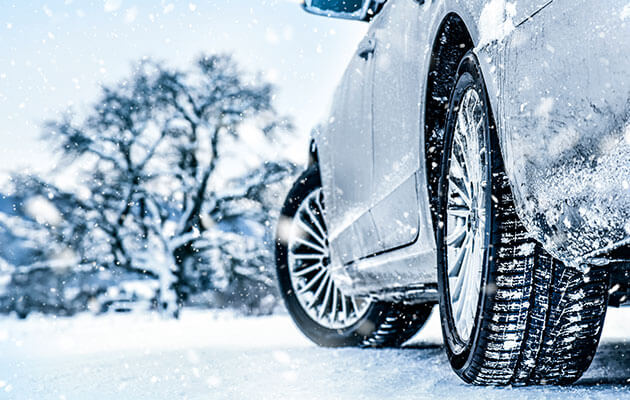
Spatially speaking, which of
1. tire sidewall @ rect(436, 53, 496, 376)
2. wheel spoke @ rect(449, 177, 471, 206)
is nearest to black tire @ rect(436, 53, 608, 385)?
tire sidewall @ rect(436, 53, 496, 376)

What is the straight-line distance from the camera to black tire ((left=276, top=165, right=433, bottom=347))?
11.4 feet

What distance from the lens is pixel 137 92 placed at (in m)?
16.5

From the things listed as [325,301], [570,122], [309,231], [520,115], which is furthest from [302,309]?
[570,122]

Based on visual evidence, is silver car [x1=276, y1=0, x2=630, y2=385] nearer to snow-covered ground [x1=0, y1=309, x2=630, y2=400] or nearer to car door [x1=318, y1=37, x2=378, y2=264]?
car door [x1=318, y1=37, x2=378, y2=264]

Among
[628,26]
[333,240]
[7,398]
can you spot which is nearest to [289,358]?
[333,240]

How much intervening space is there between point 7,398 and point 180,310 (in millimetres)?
15130

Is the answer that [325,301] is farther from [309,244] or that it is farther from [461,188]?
[461,188]

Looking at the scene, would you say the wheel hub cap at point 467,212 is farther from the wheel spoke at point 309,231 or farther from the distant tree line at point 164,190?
the distant tree line at point 164,190

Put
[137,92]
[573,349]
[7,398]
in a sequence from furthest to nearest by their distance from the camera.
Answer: [137,92]
[7,398]
[573,349]

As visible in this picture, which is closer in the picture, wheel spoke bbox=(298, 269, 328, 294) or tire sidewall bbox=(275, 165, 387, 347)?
tire sidewall bbox=(275, 165, 387, 347)

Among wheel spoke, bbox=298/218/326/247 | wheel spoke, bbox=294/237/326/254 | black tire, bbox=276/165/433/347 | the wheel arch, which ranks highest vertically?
the wheel arch

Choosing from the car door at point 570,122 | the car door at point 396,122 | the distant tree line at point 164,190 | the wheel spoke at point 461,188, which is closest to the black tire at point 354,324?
the car door at point 396,122

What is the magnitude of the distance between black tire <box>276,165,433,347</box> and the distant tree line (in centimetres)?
1229

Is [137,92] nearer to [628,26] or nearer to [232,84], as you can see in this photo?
[232,84]
